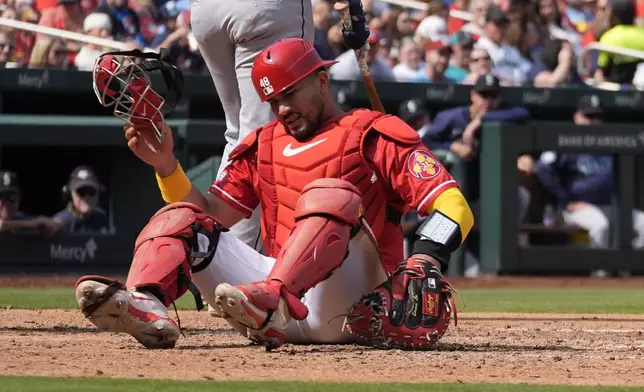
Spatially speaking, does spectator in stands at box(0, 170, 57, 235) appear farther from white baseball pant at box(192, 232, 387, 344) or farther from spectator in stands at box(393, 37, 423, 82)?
white baseball pant at box(192, 232, 387, 344)

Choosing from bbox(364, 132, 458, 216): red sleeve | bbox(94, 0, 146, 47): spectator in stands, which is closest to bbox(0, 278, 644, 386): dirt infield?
bbox(364, 132, 458, 216): red sleeve

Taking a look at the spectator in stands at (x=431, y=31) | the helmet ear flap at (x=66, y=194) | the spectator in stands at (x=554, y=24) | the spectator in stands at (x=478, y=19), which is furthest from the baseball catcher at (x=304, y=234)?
the spectator in stands at (x=554, y=24)

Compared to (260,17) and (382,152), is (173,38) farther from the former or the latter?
(382,152)

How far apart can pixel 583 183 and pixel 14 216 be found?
4.67 metres

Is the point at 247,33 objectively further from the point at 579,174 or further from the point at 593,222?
the point at 579,174

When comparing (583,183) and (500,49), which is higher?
(500,49)

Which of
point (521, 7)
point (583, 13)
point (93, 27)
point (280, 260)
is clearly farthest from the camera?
point (583, 13)

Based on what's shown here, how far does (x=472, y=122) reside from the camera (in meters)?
10.2

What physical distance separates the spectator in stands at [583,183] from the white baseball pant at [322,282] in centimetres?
639

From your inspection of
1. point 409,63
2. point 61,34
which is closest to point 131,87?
point 61,34

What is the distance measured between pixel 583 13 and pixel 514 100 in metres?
4.32

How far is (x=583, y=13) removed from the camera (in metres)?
15.0

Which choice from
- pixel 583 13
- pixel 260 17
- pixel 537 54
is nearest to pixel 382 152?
pixel 260 17

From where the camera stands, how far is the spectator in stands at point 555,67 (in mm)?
12312
